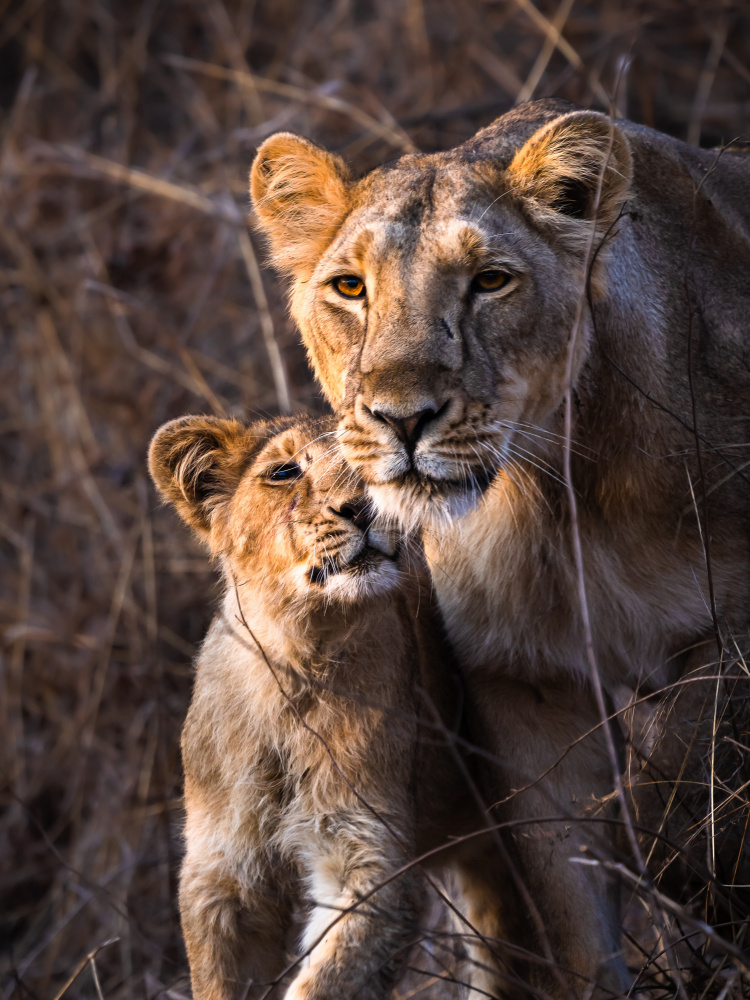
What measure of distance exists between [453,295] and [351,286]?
440mm

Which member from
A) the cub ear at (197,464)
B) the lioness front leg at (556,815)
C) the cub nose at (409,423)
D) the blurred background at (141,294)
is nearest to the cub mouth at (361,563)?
the cub nose at (409,423)

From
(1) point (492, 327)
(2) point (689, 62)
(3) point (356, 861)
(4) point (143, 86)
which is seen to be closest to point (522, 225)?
(1) point (492, 327)

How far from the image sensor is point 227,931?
3021mm

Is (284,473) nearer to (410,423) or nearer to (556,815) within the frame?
(410,423)

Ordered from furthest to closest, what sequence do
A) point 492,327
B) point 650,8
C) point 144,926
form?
point 650,8 < point 144,926 < point 492,327

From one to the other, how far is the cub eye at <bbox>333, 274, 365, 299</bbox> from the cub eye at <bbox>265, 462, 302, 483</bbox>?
0.49 m

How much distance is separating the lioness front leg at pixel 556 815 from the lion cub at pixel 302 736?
7.6 inches

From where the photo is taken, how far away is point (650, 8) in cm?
714

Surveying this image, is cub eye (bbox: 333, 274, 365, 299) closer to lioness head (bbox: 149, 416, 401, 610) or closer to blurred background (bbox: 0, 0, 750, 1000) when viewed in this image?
lioness head (bbox: 149, 416, 401, 610)

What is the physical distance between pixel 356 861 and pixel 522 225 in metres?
1.69

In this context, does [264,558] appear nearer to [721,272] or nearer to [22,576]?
[721,272]

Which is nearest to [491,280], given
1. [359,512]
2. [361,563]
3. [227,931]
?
[359,512]

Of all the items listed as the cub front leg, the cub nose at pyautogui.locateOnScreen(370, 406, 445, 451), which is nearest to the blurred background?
the cub front leg

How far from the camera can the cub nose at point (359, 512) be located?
2936mm
